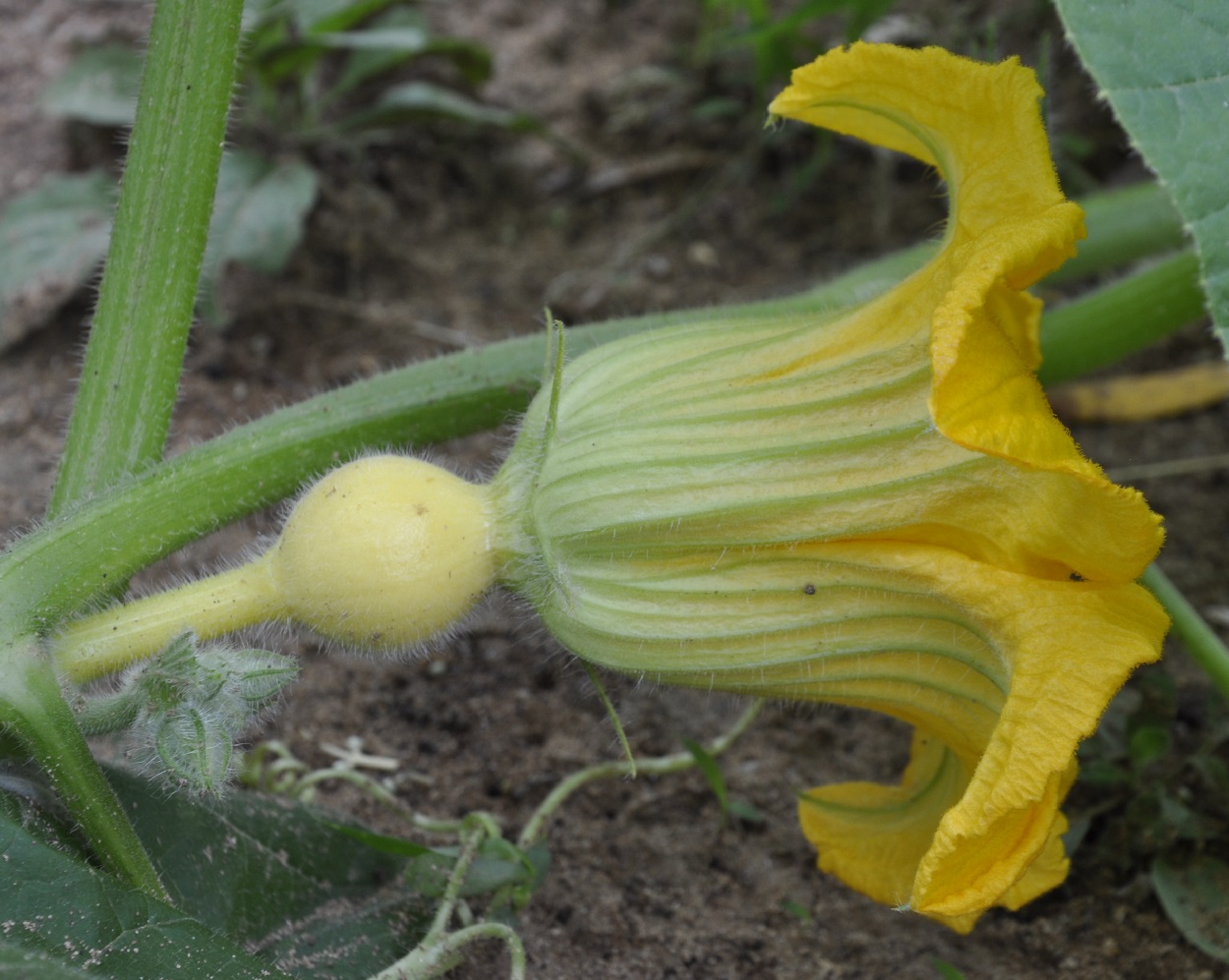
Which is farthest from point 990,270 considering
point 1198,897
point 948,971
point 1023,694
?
point 1198,897

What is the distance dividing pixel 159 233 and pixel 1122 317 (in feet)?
4.49

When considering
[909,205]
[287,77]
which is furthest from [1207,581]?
[287,77]

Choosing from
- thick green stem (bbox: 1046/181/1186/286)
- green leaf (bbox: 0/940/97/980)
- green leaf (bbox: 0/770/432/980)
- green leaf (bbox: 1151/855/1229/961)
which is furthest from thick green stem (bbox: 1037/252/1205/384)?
green leaf (bbox: 0/940/97/980)

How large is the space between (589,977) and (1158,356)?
1.90 m

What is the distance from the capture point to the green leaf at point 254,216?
101 inches

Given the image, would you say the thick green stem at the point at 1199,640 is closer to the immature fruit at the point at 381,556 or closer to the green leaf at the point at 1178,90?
the green leaf at the point at 1178,90

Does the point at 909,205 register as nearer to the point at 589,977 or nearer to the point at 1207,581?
the point at 1207,581

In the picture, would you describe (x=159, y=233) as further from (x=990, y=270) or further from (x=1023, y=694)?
(x=1023, y=694)

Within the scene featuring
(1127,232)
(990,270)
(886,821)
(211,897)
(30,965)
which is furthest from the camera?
(1127,232)

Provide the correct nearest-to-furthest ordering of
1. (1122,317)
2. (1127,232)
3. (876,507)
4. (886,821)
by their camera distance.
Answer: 1. (876,507)
2. (886,821)
3. (1122,317)
4. (1127,232)

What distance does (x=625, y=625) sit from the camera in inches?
54.1

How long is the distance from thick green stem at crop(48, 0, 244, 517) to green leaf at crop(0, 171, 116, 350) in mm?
1047

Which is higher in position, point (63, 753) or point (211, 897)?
point (63, 753)

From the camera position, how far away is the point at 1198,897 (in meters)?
1.69
